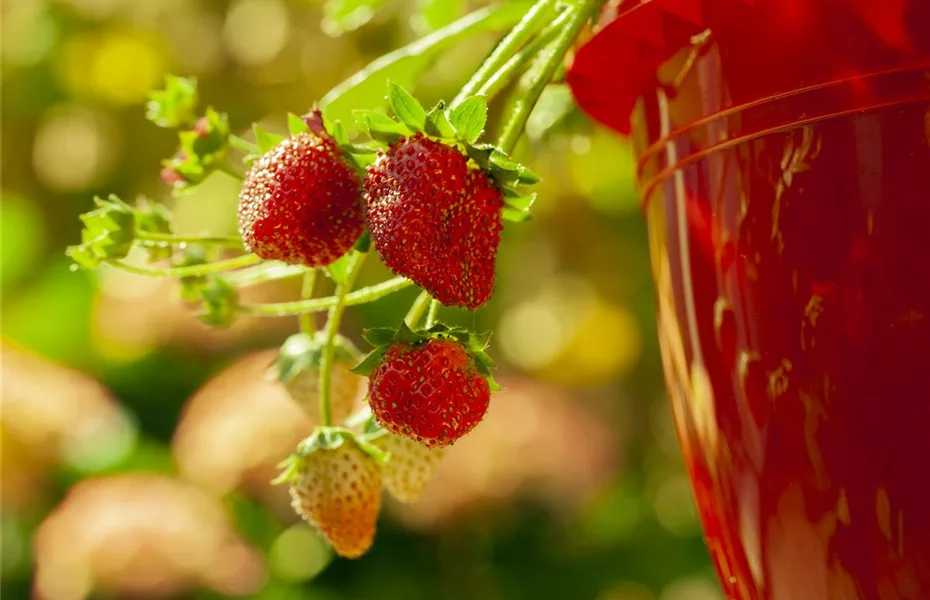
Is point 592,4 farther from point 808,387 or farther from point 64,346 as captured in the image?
point 64,346

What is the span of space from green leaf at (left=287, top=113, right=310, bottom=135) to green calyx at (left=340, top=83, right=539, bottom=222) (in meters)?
0.03

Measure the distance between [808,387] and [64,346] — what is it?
3.68 ft

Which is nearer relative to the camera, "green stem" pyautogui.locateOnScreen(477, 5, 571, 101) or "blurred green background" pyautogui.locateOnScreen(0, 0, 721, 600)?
"green stem" pyautogui.locateOnScreen(477, 5, 571, 101)

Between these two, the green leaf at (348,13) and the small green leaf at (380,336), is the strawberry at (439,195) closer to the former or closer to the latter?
the small green leaf at (380,336)

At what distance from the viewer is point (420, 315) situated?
0.40m

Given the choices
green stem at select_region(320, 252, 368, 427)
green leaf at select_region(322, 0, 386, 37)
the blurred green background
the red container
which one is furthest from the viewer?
the blurred green background

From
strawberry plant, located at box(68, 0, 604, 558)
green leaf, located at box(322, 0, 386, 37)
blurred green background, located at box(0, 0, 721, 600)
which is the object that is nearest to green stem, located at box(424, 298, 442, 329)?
strawberry plant, located at box(68, 0, 604, 558)

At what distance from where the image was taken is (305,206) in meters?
0.36

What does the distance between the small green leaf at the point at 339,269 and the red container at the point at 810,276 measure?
5.1 inches

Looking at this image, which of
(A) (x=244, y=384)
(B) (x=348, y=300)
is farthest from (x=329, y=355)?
(A) (x=244, y=384)

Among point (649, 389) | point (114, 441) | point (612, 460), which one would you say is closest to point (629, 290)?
point (649, 389)

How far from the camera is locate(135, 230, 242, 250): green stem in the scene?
0.42 metres

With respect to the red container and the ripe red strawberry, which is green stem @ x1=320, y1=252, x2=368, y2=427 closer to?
the ripe red strawberry

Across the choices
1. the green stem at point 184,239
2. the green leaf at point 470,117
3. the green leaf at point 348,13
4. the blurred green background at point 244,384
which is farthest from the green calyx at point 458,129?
the blurred green background at point 244,384
